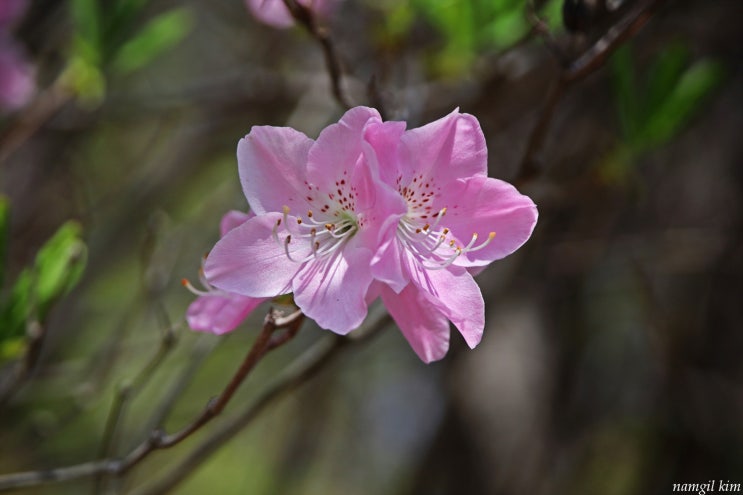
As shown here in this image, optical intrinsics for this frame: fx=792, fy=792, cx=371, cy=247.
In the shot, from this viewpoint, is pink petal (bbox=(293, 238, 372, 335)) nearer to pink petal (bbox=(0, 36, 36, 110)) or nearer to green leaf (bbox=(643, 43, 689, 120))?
green leaf (bbox=(643, 43, 689, 120))

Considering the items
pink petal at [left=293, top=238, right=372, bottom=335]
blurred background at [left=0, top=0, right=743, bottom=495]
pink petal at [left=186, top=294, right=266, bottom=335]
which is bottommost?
blurred background at [left=0, top=0, right=743, bottom=495]

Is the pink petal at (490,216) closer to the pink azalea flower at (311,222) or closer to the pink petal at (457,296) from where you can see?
the pink petal at (457,296)

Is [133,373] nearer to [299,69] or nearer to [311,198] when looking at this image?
[299,69]

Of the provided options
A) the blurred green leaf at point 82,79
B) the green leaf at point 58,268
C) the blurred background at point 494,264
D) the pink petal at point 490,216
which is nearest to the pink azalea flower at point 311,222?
the pink petal at point 490,216

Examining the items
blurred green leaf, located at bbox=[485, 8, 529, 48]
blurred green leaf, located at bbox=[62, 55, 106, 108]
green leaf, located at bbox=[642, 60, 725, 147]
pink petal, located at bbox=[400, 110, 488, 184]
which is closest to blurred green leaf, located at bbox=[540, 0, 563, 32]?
blurred green leaf, located at bbox=[485, 8, 529, 48]

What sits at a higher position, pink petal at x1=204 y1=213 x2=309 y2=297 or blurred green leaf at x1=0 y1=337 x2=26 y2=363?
pink petal at x1=204 y1=213 x2=309 y2=297

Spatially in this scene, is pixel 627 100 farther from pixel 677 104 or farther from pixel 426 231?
pixel 426 231
